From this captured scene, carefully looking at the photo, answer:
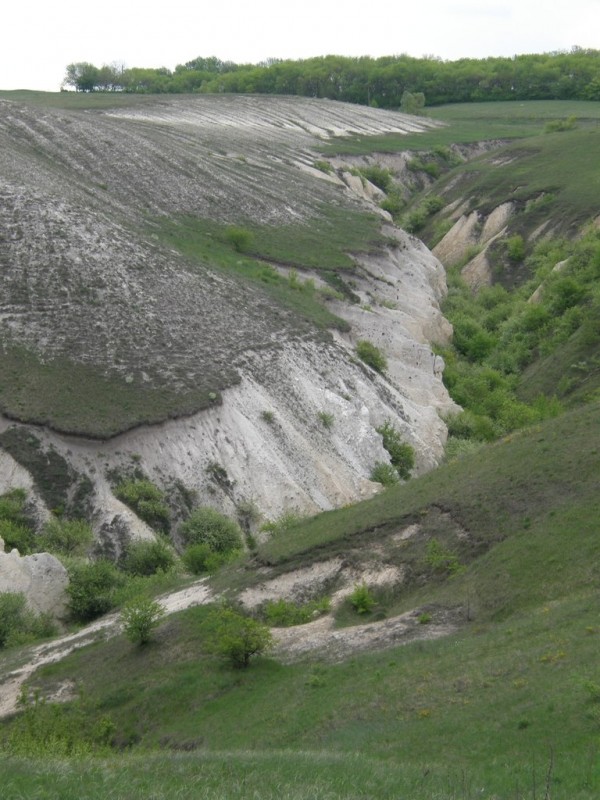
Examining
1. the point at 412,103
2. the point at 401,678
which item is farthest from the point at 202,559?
the point at 412,103

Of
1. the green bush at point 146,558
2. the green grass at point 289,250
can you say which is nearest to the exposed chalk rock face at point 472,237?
the green grass at point 289,250

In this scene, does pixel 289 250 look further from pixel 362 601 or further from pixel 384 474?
pixel 362 601

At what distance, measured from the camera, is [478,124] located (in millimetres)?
147125

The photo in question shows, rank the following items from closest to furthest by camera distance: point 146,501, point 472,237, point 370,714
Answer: point 370,714 → point 146,501 → point 472,237

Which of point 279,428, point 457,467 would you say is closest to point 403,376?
point 279,428

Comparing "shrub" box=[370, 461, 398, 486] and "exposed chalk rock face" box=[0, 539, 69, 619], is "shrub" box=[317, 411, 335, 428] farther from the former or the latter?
"exposed chalk rock face" box=[0, 539, 69, 619]

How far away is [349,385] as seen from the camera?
193ft

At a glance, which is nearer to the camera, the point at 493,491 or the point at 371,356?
the point at 493,491

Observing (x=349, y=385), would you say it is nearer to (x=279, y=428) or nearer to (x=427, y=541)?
(x=279, y=428)

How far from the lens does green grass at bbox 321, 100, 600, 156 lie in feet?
409

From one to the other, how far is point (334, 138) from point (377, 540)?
96.0 metres

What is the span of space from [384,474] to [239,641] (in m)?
25.3

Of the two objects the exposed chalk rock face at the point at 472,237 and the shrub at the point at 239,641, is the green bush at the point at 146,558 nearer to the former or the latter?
the shrub at the point at 239,641

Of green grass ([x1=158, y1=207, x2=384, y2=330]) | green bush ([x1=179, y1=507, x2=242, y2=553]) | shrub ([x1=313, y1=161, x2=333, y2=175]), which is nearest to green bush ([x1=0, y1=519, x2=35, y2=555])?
green bush ([x1=179, y1=507, x2=242, y2=553])
